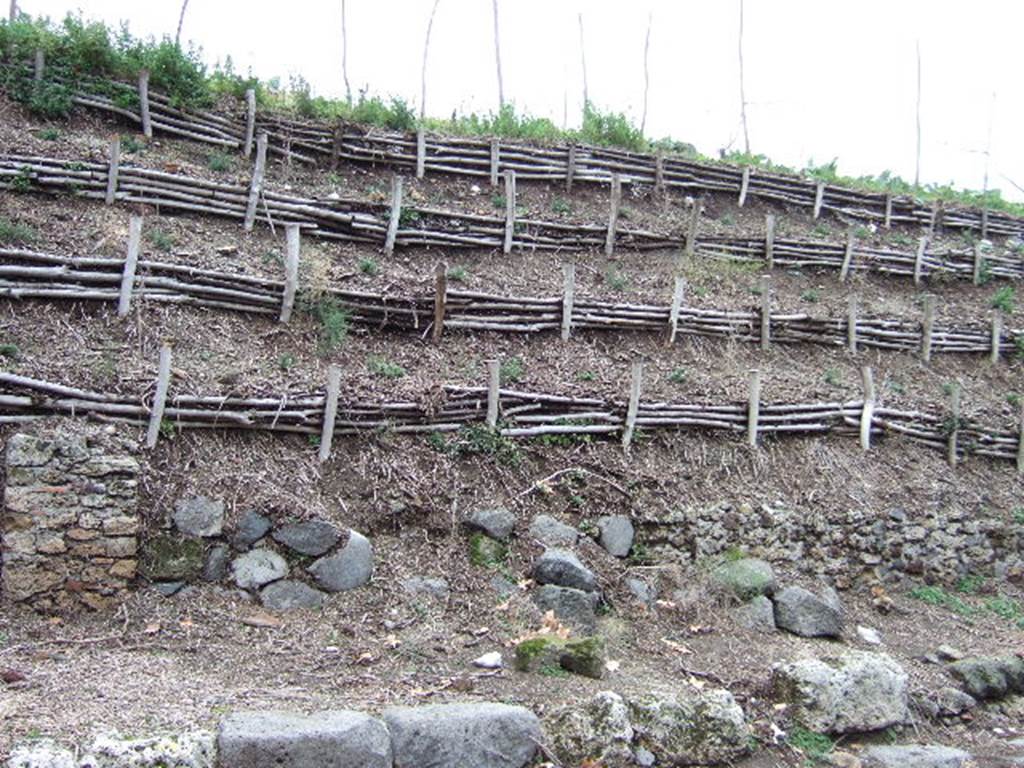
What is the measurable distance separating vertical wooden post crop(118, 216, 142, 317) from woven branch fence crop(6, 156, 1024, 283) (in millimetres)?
1364

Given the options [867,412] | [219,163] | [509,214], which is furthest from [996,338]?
[219,163]

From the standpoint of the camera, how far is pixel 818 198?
10.6m

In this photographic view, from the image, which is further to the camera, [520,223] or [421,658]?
[520,223]

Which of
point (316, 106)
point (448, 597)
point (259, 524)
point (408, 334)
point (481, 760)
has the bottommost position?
point (481, 760)

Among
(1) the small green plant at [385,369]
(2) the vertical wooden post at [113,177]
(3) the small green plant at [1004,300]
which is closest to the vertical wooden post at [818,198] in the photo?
(3) the small green plant at [1004,300]

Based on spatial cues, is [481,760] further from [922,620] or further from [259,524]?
[922,620]

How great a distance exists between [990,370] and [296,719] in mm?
8084

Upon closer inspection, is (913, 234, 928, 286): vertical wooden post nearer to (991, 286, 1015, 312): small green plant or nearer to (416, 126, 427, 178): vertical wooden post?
(991, 286, 1015, 312): small green plant

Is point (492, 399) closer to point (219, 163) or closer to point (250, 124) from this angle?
point (219, 163)

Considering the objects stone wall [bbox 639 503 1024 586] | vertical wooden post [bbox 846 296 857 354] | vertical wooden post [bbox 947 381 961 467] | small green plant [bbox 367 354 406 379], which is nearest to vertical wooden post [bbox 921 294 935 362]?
vertical wooden post [bbox 846 296 857 354]

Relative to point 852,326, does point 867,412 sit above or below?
below

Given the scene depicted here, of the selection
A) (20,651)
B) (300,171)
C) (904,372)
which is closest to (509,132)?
(300,171)

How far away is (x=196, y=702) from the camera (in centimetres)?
392

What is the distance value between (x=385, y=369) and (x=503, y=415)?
903mm
